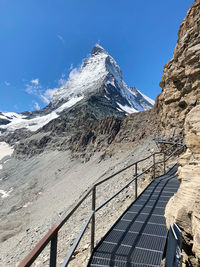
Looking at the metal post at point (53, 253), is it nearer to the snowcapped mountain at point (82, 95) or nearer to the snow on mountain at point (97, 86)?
the snowcapped mountain at point (82, 95)

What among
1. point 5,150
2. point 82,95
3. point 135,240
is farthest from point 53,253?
point 82,95

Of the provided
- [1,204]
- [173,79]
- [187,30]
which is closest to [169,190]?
[173,79]

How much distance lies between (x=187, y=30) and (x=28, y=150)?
228ft

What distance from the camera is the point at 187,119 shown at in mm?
4250

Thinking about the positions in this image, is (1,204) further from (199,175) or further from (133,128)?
(199,175)

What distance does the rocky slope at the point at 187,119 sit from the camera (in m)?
2.69

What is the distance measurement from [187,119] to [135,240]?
116 inches

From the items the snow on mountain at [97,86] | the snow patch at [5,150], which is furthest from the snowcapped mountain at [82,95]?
the snow patch at [5,150]

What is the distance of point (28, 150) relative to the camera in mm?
70250

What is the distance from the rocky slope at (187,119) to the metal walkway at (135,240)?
65 centimetres

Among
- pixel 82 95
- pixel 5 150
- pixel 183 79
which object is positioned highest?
pixel 82 95

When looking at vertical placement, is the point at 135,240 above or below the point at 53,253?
below

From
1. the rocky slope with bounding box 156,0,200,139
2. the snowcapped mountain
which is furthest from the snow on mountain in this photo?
the rocky slope with bounding box 156,0,200,139

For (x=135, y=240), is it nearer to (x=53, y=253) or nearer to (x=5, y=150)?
(x=53, y=253)
